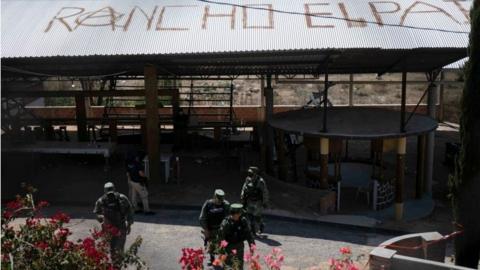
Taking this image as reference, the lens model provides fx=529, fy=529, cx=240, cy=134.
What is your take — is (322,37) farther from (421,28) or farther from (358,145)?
(358,145)

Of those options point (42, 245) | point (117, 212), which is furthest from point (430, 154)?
point (42, 245)

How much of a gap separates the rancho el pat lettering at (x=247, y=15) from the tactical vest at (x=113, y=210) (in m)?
7.47

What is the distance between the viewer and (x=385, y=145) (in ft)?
48.9

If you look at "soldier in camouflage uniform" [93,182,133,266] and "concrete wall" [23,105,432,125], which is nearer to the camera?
"soldier in camouflage uniform" [93,182,133,266]

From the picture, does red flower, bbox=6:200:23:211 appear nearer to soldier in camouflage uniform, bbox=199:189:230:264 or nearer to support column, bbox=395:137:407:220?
soldier in camouflage uniform, bbox=199:189:230:264

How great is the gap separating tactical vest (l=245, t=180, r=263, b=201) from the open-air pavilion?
150 inches

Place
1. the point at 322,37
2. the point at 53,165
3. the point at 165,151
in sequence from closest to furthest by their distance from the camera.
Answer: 1. the point at 322,37
2. the point at 165,151
3. the point at 53,165

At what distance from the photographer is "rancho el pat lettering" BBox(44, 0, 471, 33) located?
1570cm

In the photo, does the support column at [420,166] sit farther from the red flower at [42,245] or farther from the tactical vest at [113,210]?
the red flower at [42,245]

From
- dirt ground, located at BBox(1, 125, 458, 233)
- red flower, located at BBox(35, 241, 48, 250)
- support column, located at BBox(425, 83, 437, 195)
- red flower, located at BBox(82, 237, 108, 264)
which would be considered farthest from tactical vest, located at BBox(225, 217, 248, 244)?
support column, located at BBox(425, 83, 437, 195)

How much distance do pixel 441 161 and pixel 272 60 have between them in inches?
381

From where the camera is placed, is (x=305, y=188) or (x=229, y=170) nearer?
(x=305, y=188)

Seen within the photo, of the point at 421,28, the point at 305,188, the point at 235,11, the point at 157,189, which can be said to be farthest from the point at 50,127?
the point at 421,28

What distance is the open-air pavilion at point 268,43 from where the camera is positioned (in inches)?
572
